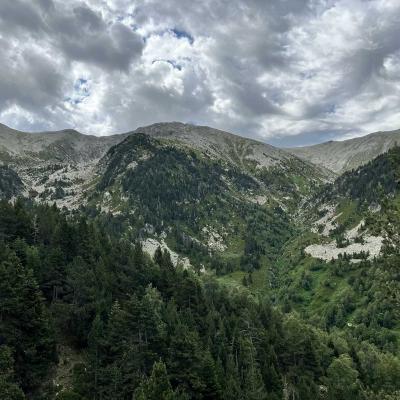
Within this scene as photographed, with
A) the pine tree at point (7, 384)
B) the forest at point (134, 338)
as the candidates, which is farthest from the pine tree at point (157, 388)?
the pine tree at point (7, 384)

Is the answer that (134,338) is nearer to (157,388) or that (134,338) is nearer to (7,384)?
(157,388)

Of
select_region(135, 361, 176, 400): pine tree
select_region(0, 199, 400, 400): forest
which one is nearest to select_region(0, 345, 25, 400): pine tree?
select_region(0, 199, 400, 400): forest

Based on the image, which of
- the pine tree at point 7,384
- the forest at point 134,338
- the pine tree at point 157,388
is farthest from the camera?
the forest at point 134,338

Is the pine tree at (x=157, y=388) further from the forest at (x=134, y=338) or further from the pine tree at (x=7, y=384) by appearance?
the pine tree at (x=7, y=384)

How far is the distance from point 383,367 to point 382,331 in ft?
195

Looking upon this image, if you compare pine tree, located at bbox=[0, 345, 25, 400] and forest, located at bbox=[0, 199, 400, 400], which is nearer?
pine tree, located at bbox=[0, 345, 25, 400]

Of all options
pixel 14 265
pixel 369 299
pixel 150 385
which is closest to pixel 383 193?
pixel 150 385

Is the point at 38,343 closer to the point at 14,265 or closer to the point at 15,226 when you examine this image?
the point at 14,265

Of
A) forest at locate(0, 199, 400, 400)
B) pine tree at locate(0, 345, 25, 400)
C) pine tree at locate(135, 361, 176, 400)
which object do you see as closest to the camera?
pine tree at locate(0, 345, 25, 400)

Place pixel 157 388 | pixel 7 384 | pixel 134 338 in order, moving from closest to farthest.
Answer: pixel 7 384
pixel 157 388
pixel 134 338

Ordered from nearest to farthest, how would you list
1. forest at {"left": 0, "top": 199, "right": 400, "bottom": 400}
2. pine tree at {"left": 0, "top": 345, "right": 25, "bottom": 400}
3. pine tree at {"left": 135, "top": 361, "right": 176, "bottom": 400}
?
pine tree at {"left": 0, "top": 345, "right": 25, "bottom": 400} < pine tree at {"left": 135, "top": 361, "right": 176, "bottom": 400} < forest at {"left": 0, "top": 199, "right": 400, "bottom": 400}

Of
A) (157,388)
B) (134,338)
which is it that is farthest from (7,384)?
(134,338)

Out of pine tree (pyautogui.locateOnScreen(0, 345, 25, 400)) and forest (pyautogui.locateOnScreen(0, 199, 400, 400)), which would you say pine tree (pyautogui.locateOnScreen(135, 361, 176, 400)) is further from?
pine tree (pyautogui.locateOnScreen(0, 345, 25, 400))

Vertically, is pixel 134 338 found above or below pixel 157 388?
above
